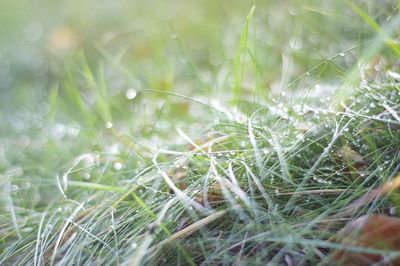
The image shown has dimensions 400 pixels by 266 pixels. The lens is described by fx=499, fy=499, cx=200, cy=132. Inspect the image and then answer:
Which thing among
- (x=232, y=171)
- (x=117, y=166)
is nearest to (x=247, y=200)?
(x=232, y=171)

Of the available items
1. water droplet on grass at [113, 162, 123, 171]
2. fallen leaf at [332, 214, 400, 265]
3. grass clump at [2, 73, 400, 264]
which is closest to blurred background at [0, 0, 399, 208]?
water droplet on grass at [113, 162, 123, 171]

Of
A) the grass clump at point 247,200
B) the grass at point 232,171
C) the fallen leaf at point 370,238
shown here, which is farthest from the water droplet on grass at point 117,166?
the fallen leaf at point 370,238

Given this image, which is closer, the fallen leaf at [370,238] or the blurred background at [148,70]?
the fallen leaf at [370,238]

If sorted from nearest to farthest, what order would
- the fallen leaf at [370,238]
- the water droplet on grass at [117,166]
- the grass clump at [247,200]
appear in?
the fallen leaf at [370,238] → the grass clump at [247,200] → the water droplet on grass at [117,166]

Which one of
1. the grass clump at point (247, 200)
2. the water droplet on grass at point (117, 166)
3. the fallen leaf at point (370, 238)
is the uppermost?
the water droplet on grass at point (117, 166)

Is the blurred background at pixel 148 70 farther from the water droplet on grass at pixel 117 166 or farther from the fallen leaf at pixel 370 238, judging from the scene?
the fallen leaf at pixel 370 238

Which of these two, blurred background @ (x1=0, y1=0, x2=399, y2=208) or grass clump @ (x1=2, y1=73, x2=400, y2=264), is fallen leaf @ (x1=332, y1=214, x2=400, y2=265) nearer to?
grass clump @ (x1=2, y1=73, x2=400, y2=264)

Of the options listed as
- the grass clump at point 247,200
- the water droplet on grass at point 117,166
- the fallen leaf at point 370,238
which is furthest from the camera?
the water droplet on grass at point 117,166

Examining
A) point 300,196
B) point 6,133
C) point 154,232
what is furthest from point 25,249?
point 6,133
